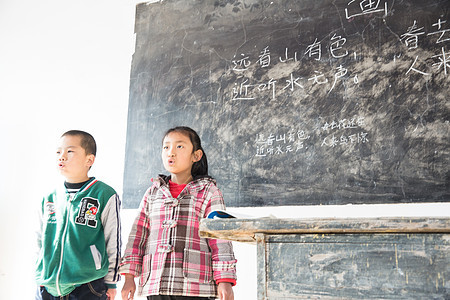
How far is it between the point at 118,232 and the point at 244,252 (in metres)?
0.62

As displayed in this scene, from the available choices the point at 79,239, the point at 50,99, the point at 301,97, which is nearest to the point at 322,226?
the point at 79,239

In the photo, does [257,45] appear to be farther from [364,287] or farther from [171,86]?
[364,287]

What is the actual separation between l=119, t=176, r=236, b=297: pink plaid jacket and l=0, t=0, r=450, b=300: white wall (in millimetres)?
642

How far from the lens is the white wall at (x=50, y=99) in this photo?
103 inches

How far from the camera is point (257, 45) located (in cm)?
228

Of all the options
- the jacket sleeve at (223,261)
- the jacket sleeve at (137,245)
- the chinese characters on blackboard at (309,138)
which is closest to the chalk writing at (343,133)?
the chinese characters on blackboard at (309,138)

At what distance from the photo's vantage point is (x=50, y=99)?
2822mm

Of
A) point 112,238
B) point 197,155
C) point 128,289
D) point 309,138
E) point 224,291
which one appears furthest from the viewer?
point 309,138

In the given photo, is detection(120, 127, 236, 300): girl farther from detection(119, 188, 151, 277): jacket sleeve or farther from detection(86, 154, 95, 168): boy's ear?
detection(86, 154, 95, 168): boy's ear

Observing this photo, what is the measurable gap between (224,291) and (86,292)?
22.3 inches

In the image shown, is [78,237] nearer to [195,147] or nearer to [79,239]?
[79,239]

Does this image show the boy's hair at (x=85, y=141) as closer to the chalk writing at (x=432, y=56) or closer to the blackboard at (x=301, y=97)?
the blackboard at (x=301, y=97)

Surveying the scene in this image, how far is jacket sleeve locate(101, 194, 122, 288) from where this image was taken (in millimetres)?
1809

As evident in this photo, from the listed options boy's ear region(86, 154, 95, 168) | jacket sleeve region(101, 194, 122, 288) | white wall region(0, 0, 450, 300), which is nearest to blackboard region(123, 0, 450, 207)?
white wall region(0, 0, 450, 300)
